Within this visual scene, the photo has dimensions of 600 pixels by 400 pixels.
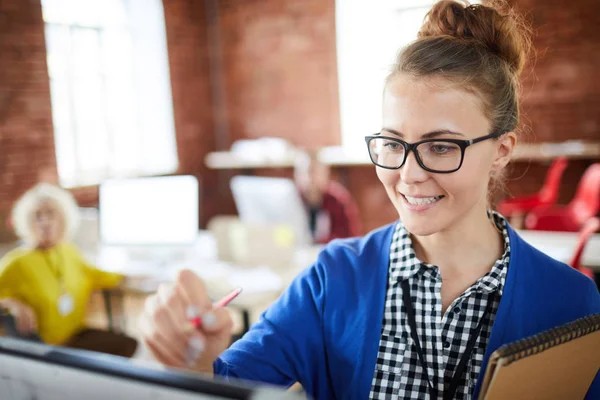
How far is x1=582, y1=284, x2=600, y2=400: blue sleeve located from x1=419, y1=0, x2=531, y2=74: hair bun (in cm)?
41

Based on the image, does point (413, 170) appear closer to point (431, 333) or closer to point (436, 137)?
point (436, 137)

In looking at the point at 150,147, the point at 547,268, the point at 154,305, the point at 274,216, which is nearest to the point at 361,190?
the point at 150,147

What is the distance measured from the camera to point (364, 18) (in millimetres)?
5418

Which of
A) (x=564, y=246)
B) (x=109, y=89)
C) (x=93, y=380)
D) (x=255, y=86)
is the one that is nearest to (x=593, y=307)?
(x=93, y=380)

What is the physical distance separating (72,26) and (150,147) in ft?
4.30

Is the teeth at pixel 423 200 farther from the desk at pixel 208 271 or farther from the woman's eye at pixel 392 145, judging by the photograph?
the desk at pixel 208 271

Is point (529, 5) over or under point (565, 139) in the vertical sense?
over

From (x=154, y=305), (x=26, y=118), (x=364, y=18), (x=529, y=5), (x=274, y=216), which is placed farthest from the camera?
(x=364, y=18)

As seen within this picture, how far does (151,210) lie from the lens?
9.52ft

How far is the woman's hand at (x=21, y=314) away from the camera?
92.7 inches

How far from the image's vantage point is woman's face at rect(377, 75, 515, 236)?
36.5 inches

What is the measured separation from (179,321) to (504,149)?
662mm

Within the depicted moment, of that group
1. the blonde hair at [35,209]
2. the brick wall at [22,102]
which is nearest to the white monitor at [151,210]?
the blonde hair at [35,209]

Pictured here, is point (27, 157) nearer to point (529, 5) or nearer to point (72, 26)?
point (72, 26)
